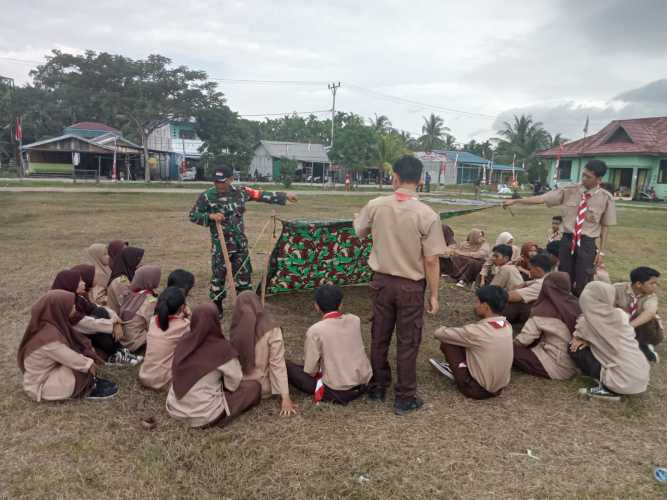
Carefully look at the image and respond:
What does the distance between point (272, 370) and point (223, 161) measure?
117 feet

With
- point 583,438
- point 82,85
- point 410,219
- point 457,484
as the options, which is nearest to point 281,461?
point 457,484

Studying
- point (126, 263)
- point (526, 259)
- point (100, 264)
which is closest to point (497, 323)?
point (526, 259)

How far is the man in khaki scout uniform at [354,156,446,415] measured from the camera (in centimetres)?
369

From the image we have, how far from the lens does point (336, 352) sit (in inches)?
156

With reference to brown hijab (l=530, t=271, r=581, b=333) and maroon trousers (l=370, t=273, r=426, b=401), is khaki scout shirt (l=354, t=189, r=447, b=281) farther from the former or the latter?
brown hijab (l=530, t=271, r=581, b=333)

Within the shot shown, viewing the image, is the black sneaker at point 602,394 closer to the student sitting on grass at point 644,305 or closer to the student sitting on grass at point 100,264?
the student sitting on grass at point 644,305

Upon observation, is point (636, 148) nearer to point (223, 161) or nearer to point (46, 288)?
point (223, 161)

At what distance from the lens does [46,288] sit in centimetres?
720

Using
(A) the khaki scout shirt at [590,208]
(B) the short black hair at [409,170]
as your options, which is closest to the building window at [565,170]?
(A) the khaki scout shirt at [590,208]

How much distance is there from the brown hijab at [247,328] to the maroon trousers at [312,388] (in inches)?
16.7

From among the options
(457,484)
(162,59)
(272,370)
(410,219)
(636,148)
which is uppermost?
(162,59)

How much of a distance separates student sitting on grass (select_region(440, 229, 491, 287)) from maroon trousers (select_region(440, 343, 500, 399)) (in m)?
3.74

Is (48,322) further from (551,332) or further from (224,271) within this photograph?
(551,332)

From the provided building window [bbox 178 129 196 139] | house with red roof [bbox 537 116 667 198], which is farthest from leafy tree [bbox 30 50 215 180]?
house with red roof [bbox 537 116 667 198]
